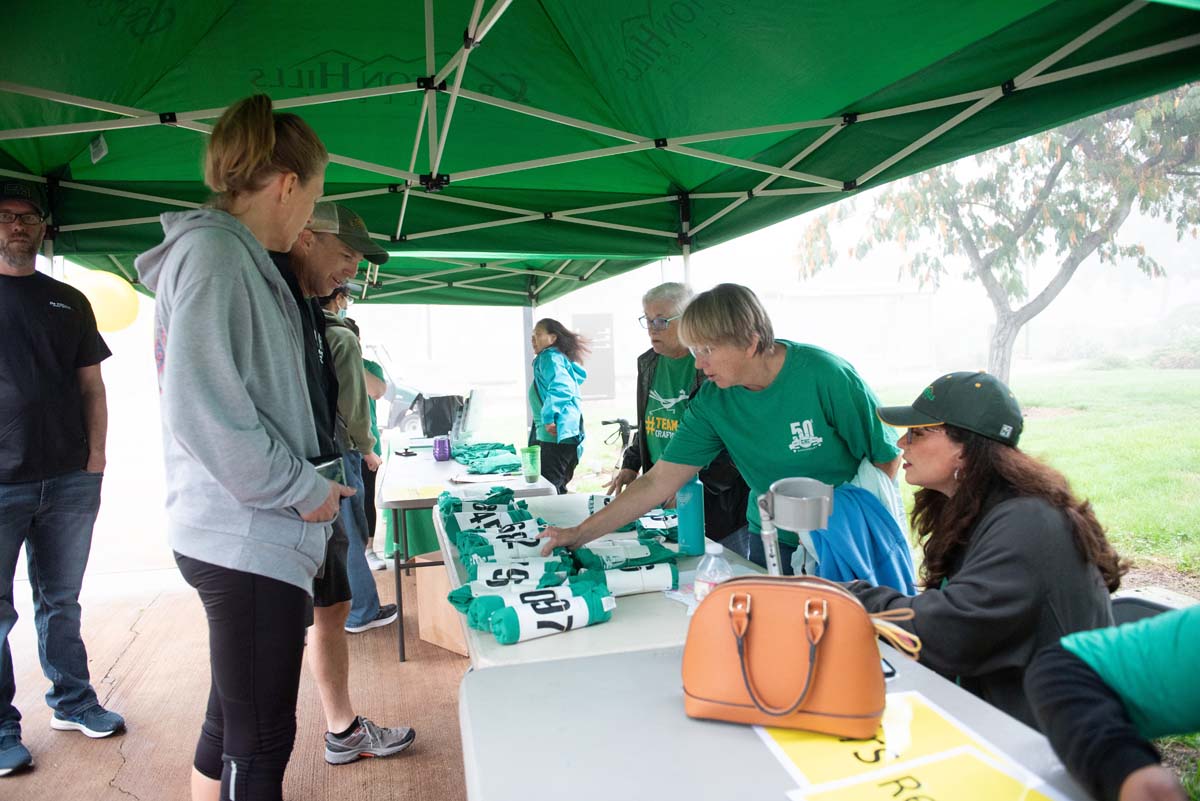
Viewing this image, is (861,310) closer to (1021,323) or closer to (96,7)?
(1021,323)

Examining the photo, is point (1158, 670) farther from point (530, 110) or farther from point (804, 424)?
point (530, 110)

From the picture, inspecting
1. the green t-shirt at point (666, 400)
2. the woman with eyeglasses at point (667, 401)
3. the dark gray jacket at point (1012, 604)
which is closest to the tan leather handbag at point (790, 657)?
the dark gray jacket at point (1012, 604)

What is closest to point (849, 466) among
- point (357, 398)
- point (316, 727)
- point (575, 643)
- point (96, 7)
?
point (575, 643)

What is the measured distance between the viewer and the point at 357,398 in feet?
10.1

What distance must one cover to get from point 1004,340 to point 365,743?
4.83m

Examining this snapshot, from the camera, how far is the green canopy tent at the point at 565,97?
1.91 meters

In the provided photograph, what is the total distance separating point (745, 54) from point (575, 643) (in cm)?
195

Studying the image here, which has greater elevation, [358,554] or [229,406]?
[229,406]

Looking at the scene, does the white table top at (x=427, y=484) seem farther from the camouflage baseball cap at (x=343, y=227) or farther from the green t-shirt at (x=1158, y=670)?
the green t-shirt at (x=1158, y=670)

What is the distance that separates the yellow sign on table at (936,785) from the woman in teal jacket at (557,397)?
13.0 feet

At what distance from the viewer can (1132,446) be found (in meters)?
4.72

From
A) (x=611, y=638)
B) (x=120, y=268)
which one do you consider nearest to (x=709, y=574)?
(x=611, y=638)

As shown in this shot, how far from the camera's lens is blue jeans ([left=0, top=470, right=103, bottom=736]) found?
94.3 inches

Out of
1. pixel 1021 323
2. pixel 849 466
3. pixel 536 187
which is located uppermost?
pixel 536 187
